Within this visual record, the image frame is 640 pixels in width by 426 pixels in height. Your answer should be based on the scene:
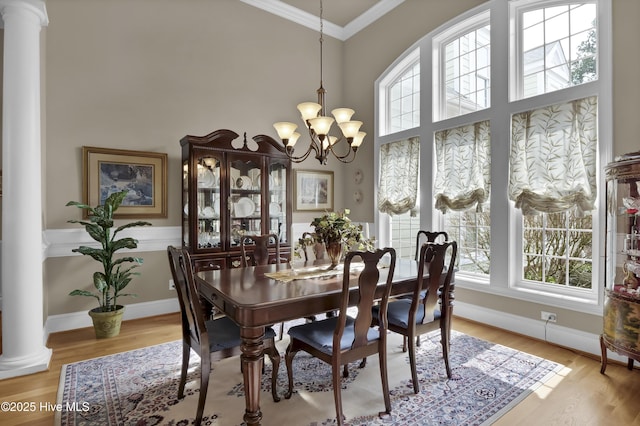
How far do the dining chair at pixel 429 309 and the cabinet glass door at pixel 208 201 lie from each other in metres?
2.25

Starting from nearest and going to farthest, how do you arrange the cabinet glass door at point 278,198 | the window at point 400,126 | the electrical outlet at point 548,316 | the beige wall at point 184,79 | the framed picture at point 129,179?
the electrical outlet at point 548,316, the beige wall at point 184,79, the framed picture at point 129,179, the cabinet glass door at point 278,198, the window at point 400,126

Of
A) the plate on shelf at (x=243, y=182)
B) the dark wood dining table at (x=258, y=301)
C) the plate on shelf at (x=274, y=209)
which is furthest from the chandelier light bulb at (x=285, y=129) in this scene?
the plate on shelf at (x=274, y=209)

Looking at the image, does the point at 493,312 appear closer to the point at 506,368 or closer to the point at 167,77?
the point at 506,368

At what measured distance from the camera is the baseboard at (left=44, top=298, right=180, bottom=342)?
3535mm

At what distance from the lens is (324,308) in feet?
6.86

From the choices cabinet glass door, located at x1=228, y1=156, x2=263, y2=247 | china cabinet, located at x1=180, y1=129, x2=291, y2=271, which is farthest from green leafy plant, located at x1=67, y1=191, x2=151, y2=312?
cabinet glass door, located at x1=228, y1=156, x2=263, y2=247

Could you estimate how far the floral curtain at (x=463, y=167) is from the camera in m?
3.82

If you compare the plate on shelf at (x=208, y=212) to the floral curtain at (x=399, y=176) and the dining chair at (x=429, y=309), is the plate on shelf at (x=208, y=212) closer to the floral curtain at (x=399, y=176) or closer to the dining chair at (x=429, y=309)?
the dining chair at (x=429, y=309)

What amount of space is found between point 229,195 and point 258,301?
2.47 metres

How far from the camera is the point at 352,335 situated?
85.1 inches

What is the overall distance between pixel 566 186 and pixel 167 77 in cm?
450

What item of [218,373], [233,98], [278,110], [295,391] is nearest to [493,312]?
[295,391]

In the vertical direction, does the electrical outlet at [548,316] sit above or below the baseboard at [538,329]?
above

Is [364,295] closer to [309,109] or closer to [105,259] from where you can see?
[309,109]
